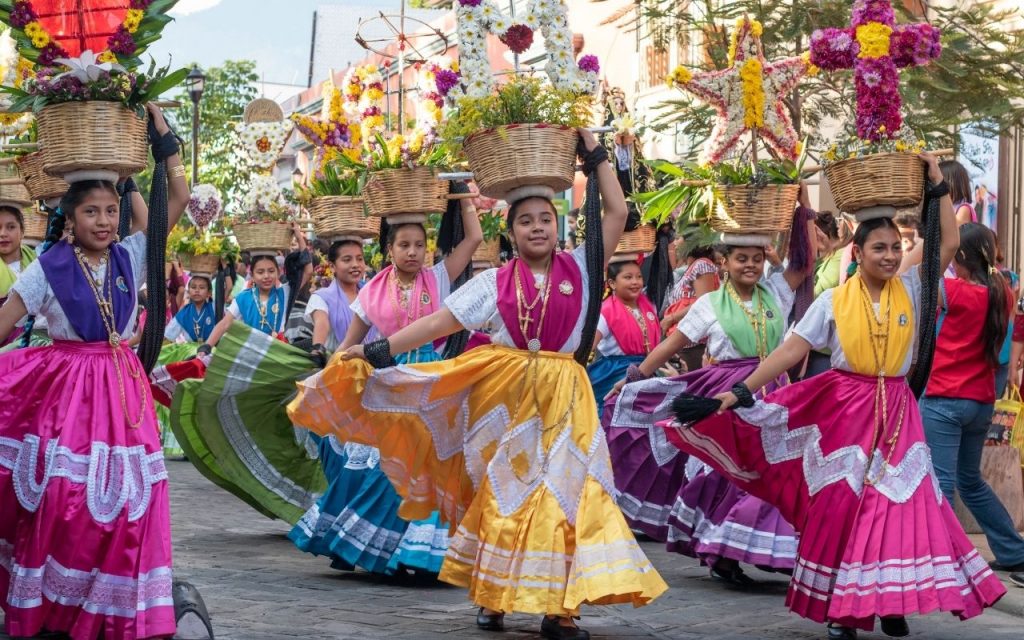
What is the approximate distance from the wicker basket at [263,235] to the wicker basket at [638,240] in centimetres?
331

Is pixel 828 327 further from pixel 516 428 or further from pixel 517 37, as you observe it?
pixel 517 37

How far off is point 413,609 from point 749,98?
327 centimetres

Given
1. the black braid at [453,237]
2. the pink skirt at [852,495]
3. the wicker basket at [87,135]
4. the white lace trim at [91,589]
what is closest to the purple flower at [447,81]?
the black braid at [453,237]

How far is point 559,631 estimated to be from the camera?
6977 mm

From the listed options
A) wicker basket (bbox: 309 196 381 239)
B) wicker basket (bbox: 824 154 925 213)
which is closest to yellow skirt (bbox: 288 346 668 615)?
wicker basket (bbox: 824 154 925 213)

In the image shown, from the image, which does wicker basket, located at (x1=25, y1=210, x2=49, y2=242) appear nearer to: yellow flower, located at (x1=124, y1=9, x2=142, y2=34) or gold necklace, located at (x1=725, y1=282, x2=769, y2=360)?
yellow flower, located at (x1=124, y1=9, x2=142, y2=34)

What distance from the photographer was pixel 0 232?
1009 cm

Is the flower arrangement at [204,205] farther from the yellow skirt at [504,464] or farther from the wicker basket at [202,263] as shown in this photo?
the yellow skirt at [504,464]

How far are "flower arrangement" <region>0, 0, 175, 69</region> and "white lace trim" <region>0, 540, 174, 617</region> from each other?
213cm

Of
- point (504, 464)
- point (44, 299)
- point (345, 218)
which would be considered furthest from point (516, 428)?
point (345, 218)

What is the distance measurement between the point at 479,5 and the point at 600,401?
4099 mm

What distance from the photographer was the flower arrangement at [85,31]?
7.02 metres

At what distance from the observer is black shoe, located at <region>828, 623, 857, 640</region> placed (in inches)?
279

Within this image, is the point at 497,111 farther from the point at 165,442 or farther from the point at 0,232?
the point at 165,442
